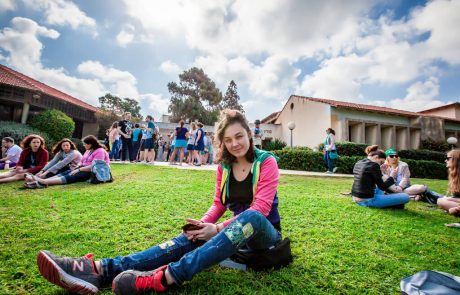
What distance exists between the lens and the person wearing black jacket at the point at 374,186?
4.54m

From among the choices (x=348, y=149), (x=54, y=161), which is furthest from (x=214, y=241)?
(x=348, y=149)

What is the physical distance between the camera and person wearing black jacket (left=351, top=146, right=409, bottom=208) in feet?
14.9

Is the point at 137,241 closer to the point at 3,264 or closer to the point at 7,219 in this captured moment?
the point at 3,264

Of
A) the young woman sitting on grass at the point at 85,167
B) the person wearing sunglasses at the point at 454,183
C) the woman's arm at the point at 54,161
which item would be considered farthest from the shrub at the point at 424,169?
the woman's arm at the point at 54,161

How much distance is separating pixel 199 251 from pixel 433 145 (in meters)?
26.7

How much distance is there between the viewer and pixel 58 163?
6.34m

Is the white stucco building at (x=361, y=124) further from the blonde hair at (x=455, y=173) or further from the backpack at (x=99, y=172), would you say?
the backpack at (x=99, y=172)

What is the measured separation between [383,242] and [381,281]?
109 cm

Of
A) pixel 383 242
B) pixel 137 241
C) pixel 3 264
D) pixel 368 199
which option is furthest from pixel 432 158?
pixel 3 264

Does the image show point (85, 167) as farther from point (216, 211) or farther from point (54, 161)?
point (216, 211)

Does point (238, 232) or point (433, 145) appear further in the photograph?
point (433, 145)

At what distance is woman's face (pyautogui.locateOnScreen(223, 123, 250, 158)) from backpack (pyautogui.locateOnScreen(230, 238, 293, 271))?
2.86 ft

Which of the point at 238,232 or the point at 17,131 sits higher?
the point at 17,131

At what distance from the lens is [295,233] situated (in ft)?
10.3
